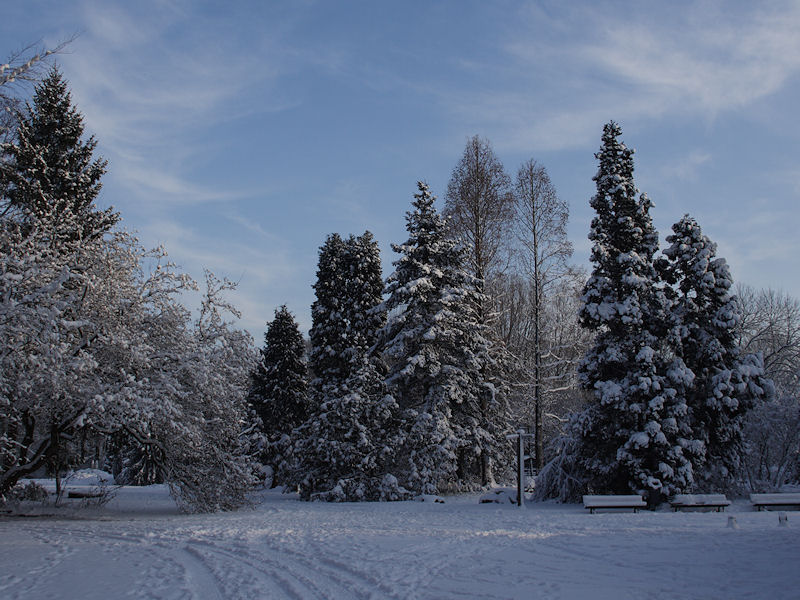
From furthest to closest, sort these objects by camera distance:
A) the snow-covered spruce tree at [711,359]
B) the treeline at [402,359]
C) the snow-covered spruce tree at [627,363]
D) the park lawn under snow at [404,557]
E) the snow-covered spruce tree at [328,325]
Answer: the snow-covered spruce tree at [328,325] < the snow-covered spruce tree at [711,359] < the snow-covered spruce tree at [627,363] < the treeline at [402,359] < the park lawn under snow at [404,557]

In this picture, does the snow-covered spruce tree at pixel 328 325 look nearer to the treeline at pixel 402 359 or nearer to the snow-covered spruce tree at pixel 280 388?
the treeline at pixel 402 359

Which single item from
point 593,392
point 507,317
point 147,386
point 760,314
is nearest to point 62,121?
point 147,386

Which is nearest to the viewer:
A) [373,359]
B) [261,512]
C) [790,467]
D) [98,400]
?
[98,400]

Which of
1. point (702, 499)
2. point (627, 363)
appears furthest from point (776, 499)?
point (627, 363)

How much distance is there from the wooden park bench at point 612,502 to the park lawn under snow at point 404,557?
943 mm

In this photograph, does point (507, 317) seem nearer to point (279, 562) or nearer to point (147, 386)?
point (147, 386)

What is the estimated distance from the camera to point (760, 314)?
38188 millimetres

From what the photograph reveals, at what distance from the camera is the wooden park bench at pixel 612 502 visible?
18797 millimetres

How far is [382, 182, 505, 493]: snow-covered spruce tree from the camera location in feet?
85.7

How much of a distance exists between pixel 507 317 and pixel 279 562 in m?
27.8

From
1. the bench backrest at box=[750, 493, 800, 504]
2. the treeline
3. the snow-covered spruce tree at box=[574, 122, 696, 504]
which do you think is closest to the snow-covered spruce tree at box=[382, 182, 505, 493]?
the treeline

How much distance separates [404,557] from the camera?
11000 millimetres

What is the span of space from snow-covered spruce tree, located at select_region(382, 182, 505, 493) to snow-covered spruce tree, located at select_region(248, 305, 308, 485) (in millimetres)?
7399

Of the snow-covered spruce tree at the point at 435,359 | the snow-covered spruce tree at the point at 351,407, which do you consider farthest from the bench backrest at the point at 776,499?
the snow-covered spruce tree at the point at 351,407
